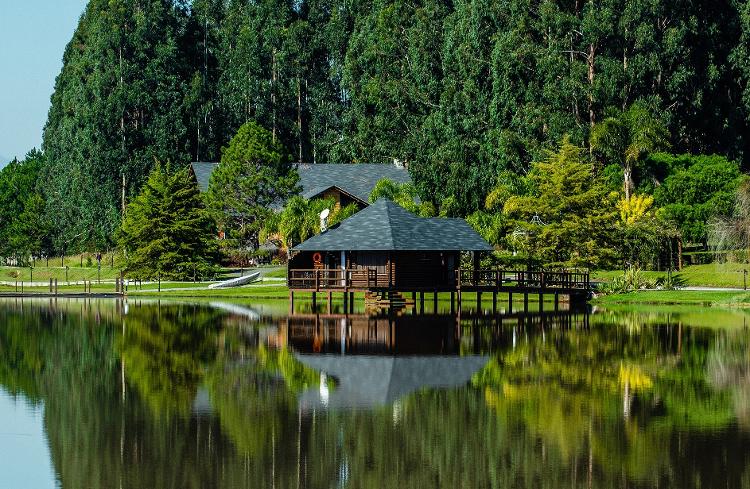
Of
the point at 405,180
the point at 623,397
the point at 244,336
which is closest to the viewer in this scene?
the point at 623,397

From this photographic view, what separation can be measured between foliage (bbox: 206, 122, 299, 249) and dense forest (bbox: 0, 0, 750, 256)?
33.5 feet

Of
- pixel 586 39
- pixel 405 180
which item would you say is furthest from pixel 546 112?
pixel 405 180

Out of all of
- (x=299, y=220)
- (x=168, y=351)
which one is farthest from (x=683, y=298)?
(x=168, y=351)

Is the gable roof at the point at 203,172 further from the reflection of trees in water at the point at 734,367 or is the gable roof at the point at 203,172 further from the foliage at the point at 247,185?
the reflection of trees in water at the point at 734,367

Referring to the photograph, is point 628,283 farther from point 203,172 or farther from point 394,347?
point 203,172

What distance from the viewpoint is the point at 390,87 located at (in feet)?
350

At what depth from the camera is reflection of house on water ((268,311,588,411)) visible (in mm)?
34031

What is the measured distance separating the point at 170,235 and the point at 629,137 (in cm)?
3000

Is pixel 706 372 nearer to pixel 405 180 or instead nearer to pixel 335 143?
pixel 405 180

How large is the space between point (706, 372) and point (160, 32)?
90653 mm

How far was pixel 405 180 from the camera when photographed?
104688mm

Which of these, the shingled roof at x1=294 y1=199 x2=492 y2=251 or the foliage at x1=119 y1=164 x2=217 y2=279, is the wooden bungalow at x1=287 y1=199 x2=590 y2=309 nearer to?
the shingled roof at x1=294 y1=199 x2=492 y2=251

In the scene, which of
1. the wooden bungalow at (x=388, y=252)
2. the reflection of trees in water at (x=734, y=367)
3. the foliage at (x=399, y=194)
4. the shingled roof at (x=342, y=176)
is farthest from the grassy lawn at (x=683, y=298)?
the shingled roof at (x=342, y=176)

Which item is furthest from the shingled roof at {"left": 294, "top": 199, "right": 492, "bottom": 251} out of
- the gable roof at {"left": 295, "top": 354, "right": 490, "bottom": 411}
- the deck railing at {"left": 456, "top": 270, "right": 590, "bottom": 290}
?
the gable roof at {"left": 295, "top": 354, "right": 490, "bottom": 411}
